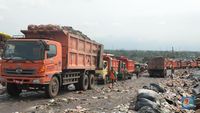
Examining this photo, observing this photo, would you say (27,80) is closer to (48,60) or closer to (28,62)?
(28,62)

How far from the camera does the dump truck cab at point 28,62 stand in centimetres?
1644

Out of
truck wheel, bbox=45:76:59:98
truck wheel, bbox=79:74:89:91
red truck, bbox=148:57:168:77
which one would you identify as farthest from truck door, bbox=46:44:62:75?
→ red truck, bbox=148:57:168:77

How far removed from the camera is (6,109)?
1428 cm

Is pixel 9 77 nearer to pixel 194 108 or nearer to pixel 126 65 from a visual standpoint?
pixel 194 108

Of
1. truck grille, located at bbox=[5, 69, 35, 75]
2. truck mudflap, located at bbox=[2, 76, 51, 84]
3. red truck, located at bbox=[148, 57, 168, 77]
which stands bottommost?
red truck, located at bbox=[148, 57, 168, 77]

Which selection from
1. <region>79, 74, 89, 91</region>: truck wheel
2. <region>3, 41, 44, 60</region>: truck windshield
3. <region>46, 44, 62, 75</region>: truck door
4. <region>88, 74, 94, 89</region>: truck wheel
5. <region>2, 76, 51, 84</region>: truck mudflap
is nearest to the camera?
<region>2, 76, 51, 84</region>: truck mudflap

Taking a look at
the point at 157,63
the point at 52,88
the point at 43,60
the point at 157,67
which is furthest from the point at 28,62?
the point at 157,63

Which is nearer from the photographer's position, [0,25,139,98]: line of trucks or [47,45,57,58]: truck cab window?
[0,25,139,98]: line of trucks

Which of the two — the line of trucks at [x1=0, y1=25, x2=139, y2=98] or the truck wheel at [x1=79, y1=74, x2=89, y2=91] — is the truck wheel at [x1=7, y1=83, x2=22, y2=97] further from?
the truck wheel at [x1=79, y1=74, x2=89, y2=91]

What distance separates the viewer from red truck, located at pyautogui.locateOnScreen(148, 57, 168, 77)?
5016cm

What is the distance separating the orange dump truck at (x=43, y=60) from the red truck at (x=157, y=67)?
30.2m

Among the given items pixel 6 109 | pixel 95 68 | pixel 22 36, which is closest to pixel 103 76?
pixel 95 68

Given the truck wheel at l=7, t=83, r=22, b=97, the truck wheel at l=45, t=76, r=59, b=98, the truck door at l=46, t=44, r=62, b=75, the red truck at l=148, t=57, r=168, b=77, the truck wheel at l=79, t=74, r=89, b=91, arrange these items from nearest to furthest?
the truck door at l=46, t=44, r=62, b=75
the truck wheel at l=45, t=76, r=59, b=98
the truck wheel at l=7, t=83, r=22, b=97
the truck wheel at l=79, t=74, r=89, b=91
the red truck at l=148, t=57, r=168, b=77

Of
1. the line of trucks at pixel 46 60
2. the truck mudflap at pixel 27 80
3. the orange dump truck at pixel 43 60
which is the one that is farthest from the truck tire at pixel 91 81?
the truck mudflap at pixel 27 80
